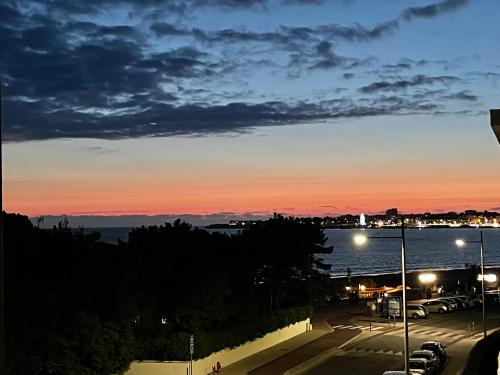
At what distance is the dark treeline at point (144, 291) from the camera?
85.3ft

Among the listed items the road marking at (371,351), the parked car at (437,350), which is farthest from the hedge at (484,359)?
the road marking at (371,351)

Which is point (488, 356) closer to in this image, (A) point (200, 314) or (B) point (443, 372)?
(B) point (443, 372)

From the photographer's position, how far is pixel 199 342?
1348 inches

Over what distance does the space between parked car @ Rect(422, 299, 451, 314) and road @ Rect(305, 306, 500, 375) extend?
2.50ft

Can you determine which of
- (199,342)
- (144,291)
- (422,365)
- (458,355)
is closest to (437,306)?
(458,355)

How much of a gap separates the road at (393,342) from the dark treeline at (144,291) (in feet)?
16.0

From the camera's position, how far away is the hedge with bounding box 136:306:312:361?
33594 mm

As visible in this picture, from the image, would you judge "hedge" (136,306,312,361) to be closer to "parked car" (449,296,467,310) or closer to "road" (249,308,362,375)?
"road" (249,308,362,375)

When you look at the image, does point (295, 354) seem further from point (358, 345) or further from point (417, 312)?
point (417, 312)

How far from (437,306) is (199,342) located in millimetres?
31482

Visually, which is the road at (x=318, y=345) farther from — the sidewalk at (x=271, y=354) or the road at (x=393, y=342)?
the road at (x=393, y=342)

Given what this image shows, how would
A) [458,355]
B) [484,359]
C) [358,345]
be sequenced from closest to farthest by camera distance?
[484,359] < [458,355] < [358,345]

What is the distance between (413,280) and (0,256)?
321ft

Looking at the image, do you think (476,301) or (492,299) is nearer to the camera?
(476,301)
